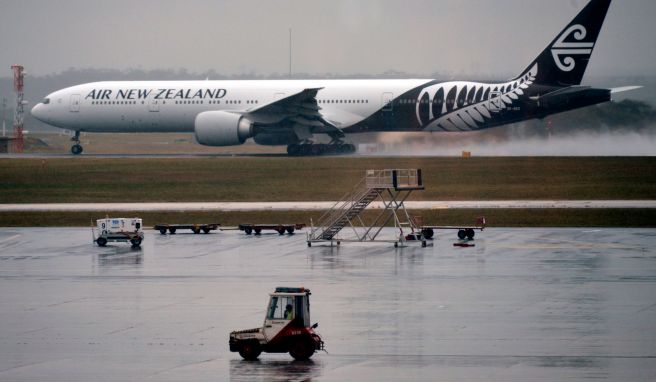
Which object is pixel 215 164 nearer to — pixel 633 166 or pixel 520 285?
pixel 633 166

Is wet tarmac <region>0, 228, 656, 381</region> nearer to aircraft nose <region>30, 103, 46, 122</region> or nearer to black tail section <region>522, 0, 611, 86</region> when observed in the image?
black tail section <region>522, 0, 611, 86</region>

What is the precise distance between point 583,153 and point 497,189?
23.7 meters

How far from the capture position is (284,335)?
20.1 meters

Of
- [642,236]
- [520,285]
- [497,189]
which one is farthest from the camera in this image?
[497,189]

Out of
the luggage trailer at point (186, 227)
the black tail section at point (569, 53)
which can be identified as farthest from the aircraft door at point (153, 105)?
the luggage trailer at point (186, 227)

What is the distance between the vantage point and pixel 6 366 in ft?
62.9

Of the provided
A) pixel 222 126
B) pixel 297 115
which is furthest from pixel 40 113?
pixel 297 115

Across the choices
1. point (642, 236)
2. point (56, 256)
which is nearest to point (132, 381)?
point (56, 256)

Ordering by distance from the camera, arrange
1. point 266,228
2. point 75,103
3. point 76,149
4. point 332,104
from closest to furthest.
Answer: point 266,228
point 332,104
point 75,103
point 76,149

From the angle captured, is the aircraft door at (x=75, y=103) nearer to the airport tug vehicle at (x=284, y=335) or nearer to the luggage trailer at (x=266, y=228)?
the luggage trailer at (x=266, y=228)

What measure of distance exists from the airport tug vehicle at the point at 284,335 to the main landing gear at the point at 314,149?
199 feet

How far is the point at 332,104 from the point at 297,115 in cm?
307

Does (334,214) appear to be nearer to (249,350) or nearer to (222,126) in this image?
(249,350)

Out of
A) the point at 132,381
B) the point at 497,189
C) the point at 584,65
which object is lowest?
the point at 132,381
